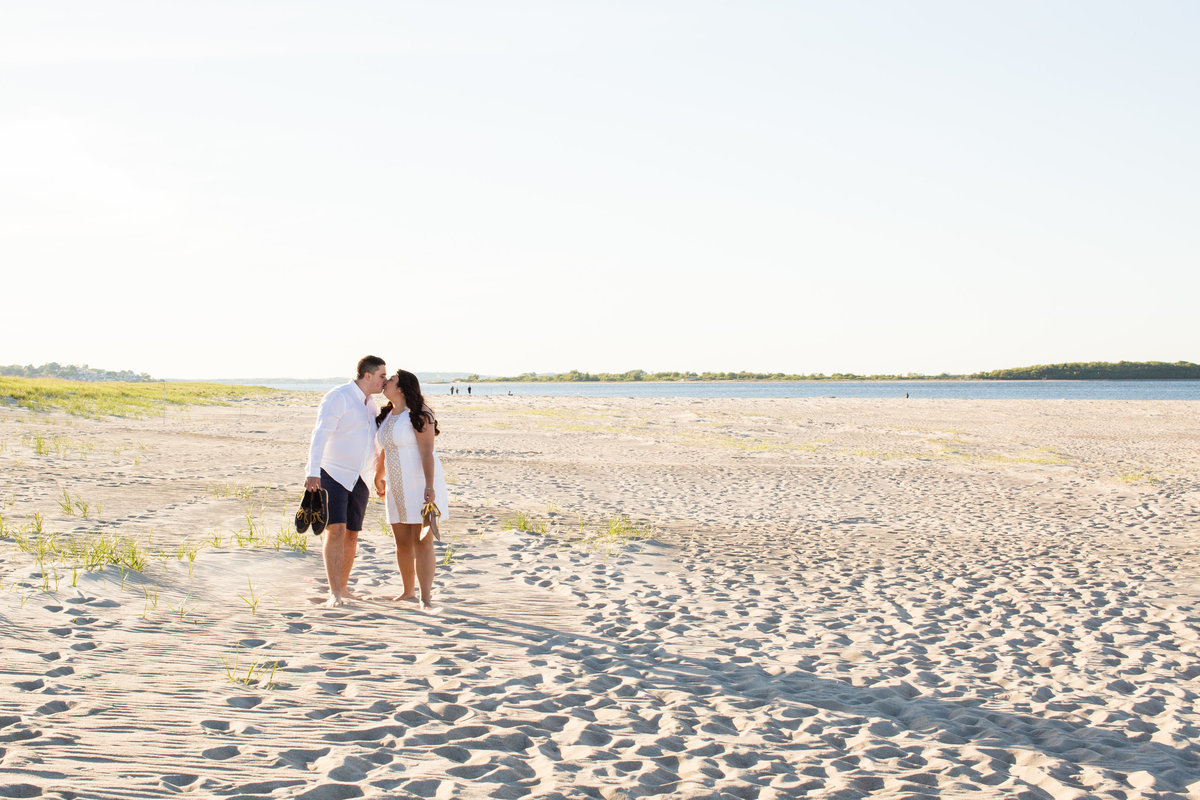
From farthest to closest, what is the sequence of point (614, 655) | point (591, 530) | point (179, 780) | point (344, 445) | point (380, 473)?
1. point (591, 530)
2. point (380, 473)
3. point (344, 445)
4. point (614, 655)
5. point (179, 780)

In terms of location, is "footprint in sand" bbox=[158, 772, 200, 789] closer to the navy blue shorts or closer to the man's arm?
the man's arm

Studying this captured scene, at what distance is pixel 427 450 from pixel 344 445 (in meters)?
0.67

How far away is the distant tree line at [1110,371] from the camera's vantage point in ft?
527

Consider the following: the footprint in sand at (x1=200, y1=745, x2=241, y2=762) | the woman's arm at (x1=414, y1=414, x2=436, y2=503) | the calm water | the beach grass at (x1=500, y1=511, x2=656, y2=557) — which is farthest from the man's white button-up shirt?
the calm water

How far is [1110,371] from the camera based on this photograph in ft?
541

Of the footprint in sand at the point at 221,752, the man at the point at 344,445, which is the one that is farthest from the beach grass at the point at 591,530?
the footprint in sand at the point at 221,752

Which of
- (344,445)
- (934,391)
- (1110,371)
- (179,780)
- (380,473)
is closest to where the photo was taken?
(179,780)

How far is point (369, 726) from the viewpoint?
436cm

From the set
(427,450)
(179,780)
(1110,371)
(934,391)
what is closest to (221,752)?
(179,780)

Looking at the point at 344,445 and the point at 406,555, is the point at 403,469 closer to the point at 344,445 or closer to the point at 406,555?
the point at 344,445

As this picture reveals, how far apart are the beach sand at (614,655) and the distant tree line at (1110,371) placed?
17390 centimetres

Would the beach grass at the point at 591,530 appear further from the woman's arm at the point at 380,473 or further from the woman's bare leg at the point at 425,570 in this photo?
the woman's arm at the point at 380,473

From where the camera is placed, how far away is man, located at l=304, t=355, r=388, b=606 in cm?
630

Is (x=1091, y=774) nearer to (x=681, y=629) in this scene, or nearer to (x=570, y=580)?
(x=681, y=629)
